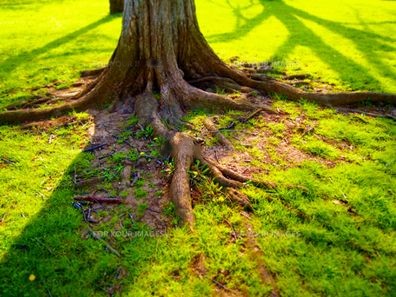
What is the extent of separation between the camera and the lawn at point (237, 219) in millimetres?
3336

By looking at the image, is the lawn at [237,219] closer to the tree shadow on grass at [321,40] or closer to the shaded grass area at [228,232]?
the shaded grass area at [228,232]

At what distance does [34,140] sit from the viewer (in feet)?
18.7

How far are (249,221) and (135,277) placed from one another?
138 centimetres

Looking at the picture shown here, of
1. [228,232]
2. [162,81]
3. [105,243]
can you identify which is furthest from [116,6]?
[228,232]

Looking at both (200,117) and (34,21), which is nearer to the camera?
(200,117)

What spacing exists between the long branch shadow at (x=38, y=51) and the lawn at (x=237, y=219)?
1501mm

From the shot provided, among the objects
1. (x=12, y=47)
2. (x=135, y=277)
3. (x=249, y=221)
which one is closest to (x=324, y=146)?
(x=249, y=221)

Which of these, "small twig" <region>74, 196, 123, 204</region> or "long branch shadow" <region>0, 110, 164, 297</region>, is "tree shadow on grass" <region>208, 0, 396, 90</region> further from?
"long branch shadow" <region>0, 110, 164, 297</region>

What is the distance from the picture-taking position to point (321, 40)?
10883 mm

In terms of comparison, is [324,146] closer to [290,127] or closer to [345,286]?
[290,127]

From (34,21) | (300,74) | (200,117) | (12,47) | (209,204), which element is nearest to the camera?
(209,204)

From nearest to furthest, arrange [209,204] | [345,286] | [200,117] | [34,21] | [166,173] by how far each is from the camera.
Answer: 1. [345,286]
2. [209,204]
3. [166,173]
4. [200,117]
5. [34,21]

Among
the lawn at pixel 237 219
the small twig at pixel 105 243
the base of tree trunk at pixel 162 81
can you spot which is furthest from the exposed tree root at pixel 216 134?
the small twig at pixel 105 243

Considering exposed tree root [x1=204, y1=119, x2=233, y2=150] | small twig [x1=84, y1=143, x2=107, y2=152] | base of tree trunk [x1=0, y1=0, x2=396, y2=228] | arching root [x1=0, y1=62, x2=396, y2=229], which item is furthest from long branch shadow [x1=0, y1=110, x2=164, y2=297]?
base of tree trunk [x1=0, y1=0, x2=396, y2=228]
